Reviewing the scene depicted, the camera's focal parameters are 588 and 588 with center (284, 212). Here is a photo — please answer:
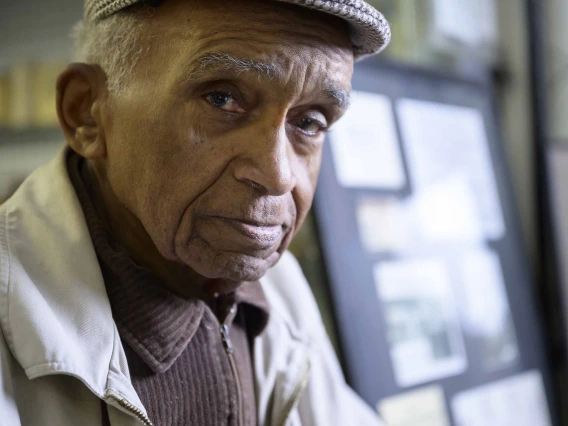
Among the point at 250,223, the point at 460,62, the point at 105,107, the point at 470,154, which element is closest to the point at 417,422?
the point at 470,154

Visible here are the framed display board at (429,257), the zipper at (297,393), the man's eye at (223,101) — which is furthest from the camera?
the framed display board at (429,257)

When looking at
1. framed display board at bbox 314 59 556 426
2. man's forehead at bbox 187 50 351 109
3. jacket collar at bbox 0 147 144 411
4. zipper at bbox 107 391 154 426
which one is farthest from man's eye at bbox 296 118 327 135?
framed display board at bbox 314 59 556 426

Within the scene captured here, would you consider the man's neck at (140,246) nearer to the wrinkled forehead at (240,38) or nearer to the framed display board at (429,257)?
the wrinkled forehead at (240,38)

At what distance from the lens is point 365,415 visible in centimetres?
126

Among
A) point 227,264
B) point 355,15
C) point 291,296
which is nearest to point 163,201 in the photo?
point 227,264

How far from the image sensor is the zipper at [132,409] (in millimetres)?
775

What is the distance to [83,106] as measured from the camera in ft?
3.05

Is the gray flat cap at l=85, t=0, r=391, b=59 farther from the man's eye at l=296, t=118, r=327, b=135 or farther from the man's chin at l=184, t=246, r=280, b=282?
the man's chin at l=184, t=246, r=280, b=282

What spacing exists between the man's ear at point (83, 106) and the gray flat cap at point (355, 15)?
0.29 feet

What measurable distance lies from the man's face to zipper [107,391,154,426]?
8.0 inches

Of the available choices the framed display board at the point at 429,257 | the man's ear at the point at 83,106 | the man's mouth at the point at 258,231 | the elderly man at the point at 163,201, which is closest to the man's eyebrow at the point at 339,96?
the elderly man at the point at 163,201

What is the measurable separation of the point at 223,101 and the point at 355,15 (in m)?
0.22

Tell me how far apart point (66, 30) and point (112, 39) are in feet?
3.61

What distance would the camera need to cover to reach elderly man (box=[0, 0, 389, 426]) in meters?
0.79
